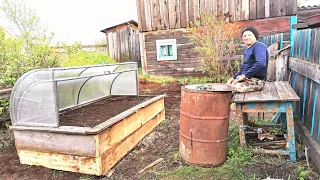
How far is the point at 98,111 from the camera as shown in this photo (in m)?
5.01

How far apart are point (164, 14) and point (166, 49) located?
1.45 m

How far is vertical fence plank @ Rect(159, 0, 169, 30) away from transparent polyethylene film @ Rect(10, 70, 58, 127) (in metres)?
7.30

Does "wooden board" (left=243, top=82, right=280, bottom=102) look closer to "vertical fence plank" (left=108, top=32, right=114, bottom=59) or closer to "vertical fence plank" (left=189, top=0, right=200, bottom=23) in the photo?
"vertical fence plank" (left=189, top=0, right=200, bottom=23)

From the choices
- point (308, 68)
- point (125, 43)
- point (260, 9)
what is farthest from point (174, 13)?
point (308, 68)

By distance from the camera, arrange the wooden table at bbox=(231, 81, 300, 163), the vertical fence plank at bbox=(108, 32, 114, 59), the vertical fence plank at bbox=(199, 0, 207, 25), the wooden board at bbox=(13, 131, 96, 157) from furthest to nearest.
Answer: the vertical fence plank at bbox=(108, 32, 114, 59) < the vertical fence plank at bbox=(199, 0, 207, 25) < the wooden board at bbox=(13, 131, 96, 157) < the wooden table at bbox=(231, 81, 300, 163)

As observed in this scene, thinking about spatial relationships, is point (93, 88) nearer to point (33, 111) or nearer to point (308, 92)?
point (33, 111)

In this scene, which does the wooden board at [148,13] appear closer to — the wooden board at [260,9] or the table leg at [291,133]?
the wooden board at [260,9]

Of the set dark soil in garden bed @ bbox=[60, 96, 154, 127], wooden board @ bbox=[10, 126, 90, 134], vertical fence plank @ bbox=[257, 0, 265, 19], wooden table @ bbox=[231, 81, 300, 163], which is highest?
vertical fence plank @ bbox=[257, 0, 265, 19]

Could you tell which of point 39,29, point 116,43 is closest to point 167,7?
point 39,29

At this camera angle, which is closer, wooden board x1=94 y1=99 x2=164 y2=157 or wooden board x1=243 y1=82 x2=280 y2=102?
wooden board x1=243 y1=82 x2=280 y2=102

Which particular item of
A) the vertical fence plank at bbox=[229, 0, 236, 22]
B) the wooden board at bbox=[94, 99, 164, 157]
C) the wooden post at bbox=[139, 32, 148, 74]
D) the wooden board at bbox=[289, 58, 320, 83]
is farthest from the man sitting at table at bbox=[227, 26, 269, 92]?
the wooden post at bbox=[139, 32, 148, 74]

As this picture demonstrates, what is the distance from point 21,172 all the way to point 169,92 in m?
5.55

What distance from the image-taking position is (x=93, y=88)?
19.5 feet

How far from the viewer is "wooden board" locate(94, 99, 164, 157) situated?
134 inches
